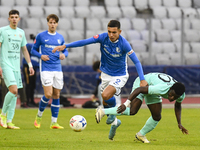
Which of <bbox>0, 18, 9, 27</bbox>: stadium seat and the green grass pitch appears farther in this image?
<bbox>0, 18, 9, 27</bbox>: stadium seat

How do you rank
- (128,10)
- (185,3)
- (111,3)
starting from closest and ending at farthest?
(128,10), (111,3), (185,3)

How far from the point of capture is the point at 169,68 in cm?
1594

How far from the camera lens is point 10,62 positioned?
798 centimetres

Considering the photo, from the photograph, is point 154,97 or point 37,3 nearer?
point 154,97

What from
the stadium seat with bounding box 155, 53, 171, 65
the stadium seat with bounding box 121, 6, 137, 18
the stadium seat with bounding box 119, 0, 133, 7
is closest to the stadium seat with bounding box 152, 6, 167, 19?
the stadium seat with bounding box 121, 6, 137, 18

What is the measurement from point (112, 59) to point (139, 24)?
9049 mm

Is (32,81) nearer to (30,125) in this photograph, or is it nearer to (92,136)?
(30,125)

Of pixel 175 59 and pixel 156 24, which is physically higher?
pixel 156 24

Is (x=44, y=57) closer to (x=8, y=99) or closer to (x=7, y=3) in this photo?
(x=8, y=99)

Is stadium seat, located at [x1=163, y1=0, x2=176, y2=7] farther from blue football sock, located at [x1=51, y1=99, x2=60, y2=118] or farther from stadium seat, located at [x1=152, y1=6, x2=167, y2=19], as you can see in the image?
blue football sock, located at [x1=51, y1=99, x2=60, y2=118]

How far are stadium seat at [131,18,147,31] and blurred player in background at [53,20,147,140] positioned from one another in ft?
29.2

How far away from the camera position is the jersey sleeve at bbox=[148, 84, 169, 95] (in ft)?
19.4

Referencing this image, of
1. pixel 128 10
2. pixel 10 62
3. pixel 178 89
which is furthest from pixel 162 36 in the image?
pixel 178 89

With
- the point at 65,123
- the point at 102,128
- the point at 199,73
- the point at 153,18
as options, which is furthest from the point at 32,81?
the point at 199,73
